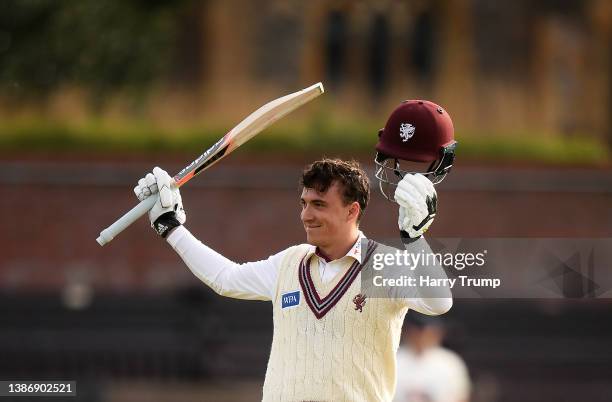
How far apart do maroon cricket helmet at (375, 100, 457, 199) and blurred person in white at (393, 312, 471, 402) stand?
2738 mm

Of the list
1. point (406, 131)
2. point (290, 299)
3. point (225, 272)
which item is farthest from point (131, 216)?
point (406, 131)

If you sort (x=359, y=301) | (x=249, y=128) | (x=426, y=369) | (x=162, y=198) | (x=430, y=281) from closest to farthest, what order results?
(x=430, y=281) < (x=359, y=301) < (x=162, y=198) < (x=249, y=128) < (x=426, y=369)

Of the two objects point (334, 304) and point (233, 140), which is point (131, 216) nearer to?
point (233, 140)

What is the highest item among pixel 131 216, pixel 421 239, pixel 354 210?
pixel 131 216

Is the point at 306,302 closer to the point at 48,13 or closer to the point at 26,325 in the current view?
the point at 26,325

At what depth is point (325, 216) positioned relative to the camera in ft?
14.6

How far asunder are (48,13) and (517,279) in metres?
14.8

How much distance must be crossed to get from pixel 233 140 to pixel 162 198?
0.43 metres

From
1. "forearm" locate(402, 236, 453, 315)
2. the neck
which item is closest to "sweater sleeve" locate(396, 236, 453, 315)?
"forearm" locate(402, 236, 453, 315)

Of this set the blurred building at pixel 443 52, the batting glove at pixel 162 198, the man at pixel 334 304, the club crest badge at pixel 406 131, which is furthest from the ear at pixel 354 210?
the blurred building at pixel 443 52

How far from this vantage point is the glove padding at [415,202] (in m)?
4.08

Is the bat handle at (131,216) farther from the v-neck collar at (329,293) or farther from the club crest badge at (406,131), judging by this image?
the club crest badge at (406,131)

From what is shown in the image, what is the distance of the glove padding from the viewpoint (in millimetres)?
4082

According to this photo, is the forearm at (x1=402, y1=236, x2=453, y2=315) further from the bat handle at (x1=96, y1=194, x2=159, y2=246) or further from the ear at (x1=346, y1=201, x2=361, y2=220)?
the bat handle at (x1=96, y1=194, x2=159, y2=246)
